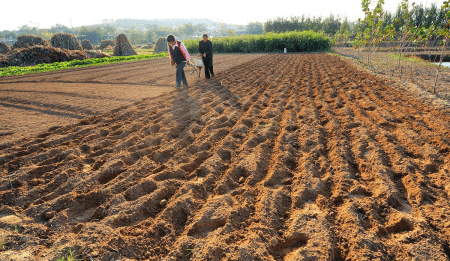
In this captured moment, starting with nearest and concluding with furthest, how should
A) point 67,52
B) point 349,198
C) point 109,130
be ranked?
point 349,198, point 109,130, point 67,52

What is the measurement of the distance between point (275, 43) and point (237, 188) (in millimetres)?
28287

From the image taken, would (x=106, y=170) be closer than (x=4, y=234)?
No

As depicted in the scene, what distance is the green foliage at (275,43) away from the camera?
2689cm

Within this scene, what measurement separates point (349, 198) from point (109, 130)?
409 cm

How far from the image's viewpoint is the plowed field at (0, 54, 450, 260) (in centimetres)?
198

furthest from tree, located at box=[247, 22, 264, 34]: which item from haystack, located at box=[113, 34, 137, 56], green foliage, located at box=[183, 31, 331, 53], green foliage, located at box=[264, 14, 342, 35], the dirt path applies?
the dirt path

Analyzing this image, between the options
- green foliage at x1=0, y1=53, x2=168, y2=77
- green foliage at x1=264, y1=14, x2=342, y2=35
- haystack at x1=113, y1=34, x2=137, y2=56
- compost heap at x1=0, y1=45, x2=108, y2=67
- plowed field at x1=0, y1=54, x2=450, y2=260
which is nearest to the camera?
plowed field at x1=0, y1=54, x2=450, y2=260

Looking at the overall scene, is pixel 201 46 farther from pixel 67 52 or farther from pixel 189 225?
Answer: pixel 67 52

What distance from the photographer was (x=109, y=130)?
4414mm

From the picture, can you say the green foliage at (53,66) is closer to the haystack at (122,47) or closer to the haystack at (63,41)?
the haystack at (122,47)

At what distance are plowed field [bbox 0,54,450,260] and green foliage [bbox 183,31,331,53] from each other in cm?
2459

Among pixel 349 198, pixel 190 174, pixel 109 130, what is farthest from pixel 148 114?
pixel 349 198

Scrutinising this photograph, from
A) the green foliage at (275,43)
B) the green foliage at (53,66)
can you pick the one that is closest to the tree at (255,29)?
the green foliage at (275,43)

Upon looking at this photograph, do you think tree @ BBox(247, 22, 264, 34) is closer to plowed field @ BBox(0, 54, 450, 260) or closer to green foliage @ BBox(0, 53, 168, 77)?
green foliage @ BBox(0, 53, 168, 77)
